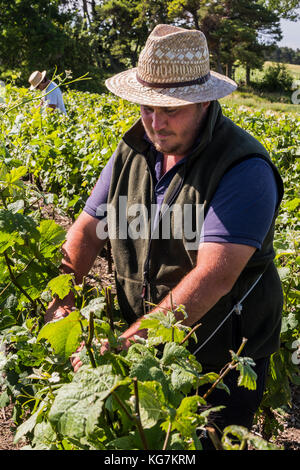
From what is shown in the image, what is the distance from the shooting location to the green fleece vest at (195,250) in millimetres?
1871

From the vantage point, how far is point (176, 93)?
1.86 meters

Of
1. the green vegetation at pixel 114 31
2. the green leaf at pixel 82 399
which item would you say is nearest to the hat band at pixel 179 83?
the green leaf at pixel 82 399

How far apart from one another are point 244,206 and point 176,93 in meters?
0.49

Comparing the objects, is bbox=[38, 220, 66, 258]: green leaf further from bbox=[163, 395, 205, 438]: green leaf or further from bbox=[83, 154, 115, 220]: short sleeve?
bbox=[163, 395, 205, 438]: green leaf

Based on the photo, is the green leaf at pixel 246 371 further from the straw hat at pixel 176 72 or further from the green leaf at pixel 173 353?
the straw hat at pixel 176 72

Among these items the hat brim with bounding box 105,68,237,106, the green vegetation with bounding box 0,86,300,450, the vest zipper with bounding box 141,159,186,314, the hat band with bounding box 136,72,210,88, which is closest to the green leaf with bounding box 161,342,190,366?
the green vegetation with bounding box 0,86,300,450

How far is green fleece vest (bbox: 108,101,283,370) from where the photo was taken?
1.87m

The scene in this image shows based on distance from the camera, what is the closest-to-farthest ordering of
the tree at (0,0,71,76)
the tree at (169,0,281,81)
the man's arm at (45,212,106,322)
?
1. the man's arm at (45,212,106,322)
2. the tree at (0,0,71,76)
3. the tree at (169,0,281,81)

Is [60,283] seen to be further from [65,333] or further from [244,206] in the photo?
[244,206]

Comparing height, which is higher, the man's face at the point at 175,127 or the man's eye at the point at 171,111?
the man's eye at the point at 171,111

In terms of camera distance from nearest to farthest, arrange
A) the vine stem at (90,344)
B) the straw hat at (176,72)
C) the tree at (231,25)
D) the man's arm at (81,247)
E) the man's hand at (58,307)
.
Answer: the vine stem at (90,344), the man's hand at (58,307), the straw hat at (176,72), the man's arm at (81,247), the tree at (231,25)

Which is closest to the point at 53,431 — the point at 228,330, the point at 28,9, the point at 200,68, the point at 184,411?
the point at 184,411

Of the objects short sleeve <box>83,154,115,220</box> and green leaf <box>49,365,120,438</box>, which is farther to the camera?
short sleeve <box>83,154,115,220</box>
